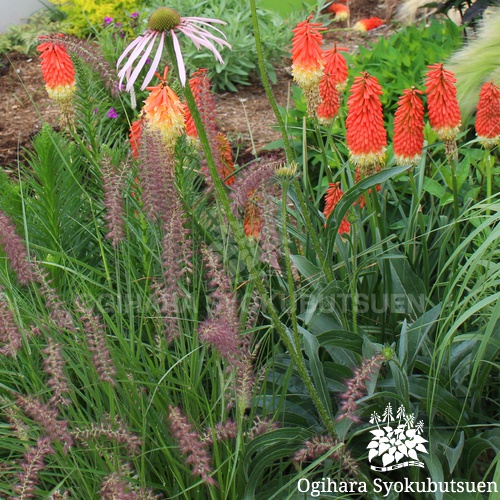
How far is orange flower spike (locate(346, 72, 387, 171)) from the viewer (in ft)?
7.18

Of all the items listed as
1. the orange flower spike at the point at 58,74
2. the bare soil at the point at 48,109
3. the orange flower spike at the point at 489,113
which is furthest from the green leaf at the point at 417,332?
the bare soil at the point at 48,109

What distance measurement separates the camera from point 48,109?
535cm

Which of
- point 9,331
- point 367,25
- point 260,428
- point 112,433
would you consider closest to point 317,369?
point 260,428

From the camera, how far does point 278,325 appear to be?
63.7 inches

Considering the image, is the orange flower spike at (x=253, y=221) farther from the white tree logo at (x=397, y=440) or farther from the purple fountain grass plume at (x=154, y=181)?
the white tree logo at (x=397, y=440)

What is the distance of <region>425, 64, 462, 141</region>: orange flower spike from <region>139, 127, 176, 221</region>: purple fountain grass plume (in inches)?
31.3

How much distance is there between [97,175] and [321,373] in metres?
1.21

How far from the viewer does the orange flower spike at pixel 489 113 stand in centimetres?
226

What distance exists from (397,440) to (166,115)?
1.20 meters

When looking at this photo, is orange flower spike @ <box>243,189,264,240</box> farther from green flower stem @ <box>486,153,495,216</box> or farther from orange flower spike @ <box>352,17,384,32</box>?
orange flower spike @ <box>352,17,384,32</box>

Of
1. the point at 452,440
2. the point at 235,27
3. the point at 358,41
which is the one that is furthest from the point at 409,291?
the point at 358,41

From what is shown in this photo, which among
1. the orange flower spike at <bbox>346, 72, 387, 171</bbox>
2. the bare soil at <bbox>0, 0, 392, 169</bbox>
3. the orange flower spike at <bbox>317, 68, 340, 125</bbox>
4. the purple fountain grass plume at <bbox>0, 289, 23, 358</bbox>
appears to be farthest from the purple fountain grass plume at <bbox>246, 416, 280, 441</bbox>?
the bare soil at <bbox>0, 0, 392, 169</bbox>

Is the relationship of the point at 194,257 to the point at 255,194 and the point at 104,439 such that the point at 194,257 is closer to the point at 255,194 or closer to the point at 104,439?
the point at 255,194

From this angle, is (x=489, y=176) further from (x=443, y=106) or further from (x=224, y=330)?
(x=224, y=330)
